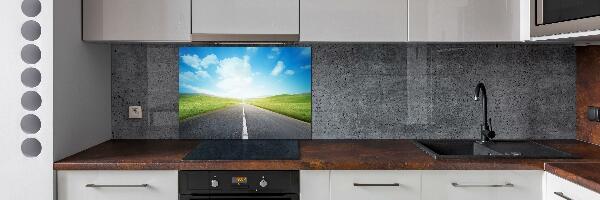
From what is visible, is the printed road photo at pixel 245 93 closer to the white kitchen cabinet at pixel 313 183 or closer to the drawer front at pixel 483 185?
the white kitchen cabinet at pixel 313 183

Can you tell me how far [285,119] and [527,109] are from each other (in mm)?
1284

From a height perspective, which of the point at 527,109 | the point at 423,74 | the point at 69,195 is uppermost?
the point at 423,74

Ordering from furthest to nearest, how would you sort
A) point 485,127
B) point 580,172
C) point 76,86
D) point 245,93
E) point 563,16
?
point 245,93 → point 485,127 → point 76,86 → point 563,16 → point 580,172

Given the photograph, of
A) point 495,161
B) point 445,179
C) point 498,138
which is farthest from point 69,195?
point 498,138

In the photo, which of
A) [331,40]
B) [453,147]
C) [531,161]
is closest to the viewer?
[531,161]

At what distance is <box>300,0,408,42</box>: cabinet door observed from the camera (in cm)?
265

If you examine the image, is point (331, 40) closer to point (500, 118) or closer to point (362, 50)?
point (362, 50)

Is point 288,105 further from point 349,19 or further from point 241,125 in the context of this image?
point 349,19

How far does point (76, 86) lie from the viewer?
8.52 ft

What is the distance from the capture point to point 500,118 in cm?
306

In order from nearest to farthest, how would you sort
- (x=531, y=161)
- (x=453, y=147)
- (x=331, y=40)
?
(x=531, y=161)
(x=331, y=40)
(x=453, y=147)

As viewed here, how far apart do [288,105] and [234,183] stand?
31.9 inches
